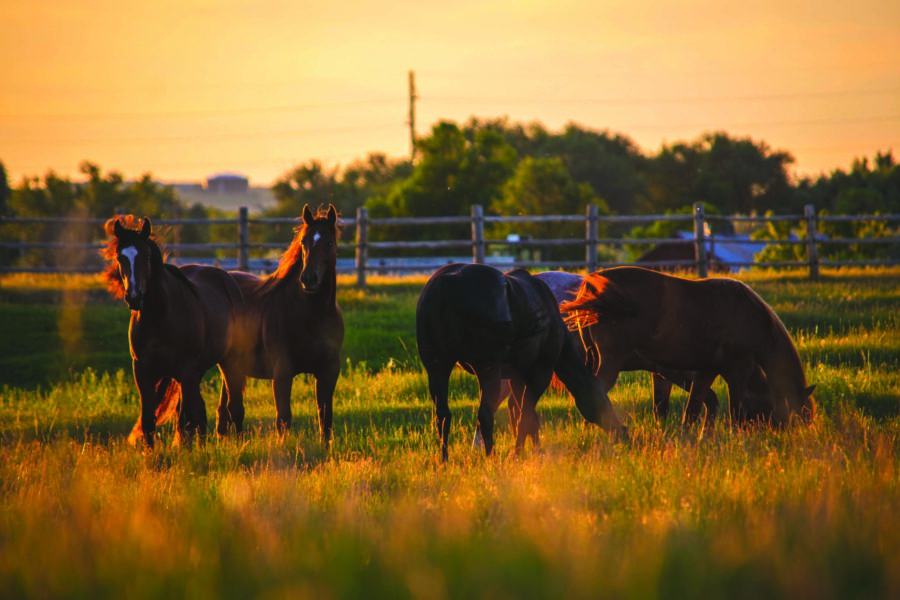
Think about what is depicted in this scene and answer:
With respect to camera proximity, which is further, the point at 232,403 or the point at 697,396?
the point at 232,403

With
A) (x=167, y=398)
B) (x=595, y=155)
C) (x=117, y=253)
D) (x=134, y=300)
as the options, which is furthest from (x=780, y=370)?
(x=595, y=155)

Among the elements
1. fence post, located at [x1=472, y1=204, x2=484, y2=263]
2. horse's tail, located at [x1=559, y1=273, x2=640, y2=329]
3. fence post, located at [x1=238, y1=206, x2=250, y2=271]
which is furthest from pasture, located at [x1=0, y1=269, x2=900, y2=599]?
fence post, located at [x1=238, y1=206, x2=250, y2=271]

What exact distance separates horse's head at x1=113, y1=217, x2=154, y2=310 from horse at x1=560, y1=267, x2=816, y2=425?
3637mm

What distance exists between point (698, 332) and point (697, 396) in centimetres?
71

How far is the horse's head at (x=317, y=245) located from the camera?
846cm

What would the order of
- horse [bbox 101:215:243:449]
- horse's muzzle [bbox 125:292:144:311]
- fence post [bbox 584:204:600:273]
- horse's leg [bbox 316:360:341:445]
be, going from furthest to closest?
fence post [bbox 584:204:600:273] < horse's leg [bbox 316:360:341:445] < horse [bbox 101:215:243:449] < horse's muzzle [bbox 125:292:144:311]

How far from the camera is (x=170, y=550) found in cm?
457

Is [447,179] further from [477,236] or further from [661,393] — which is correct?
[661,393]

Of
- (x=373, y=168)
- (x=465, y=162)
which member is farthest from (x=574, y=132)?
(x=465, y=162)

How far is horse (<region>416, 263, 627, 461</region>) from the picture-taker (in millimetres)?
7367

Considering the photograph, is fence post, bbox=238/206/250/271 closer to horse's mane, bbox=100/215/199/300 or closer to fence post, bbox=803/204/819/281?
horse's mane, bbox=100/215/199/300

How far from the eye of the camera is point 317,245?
28.1 ft

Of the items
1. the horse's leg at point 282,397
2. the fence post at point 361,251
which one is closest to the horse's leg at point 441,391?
the horse's leg at point 282,397

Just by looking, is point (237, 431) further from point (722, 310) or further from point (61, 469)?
point (722, 310)
